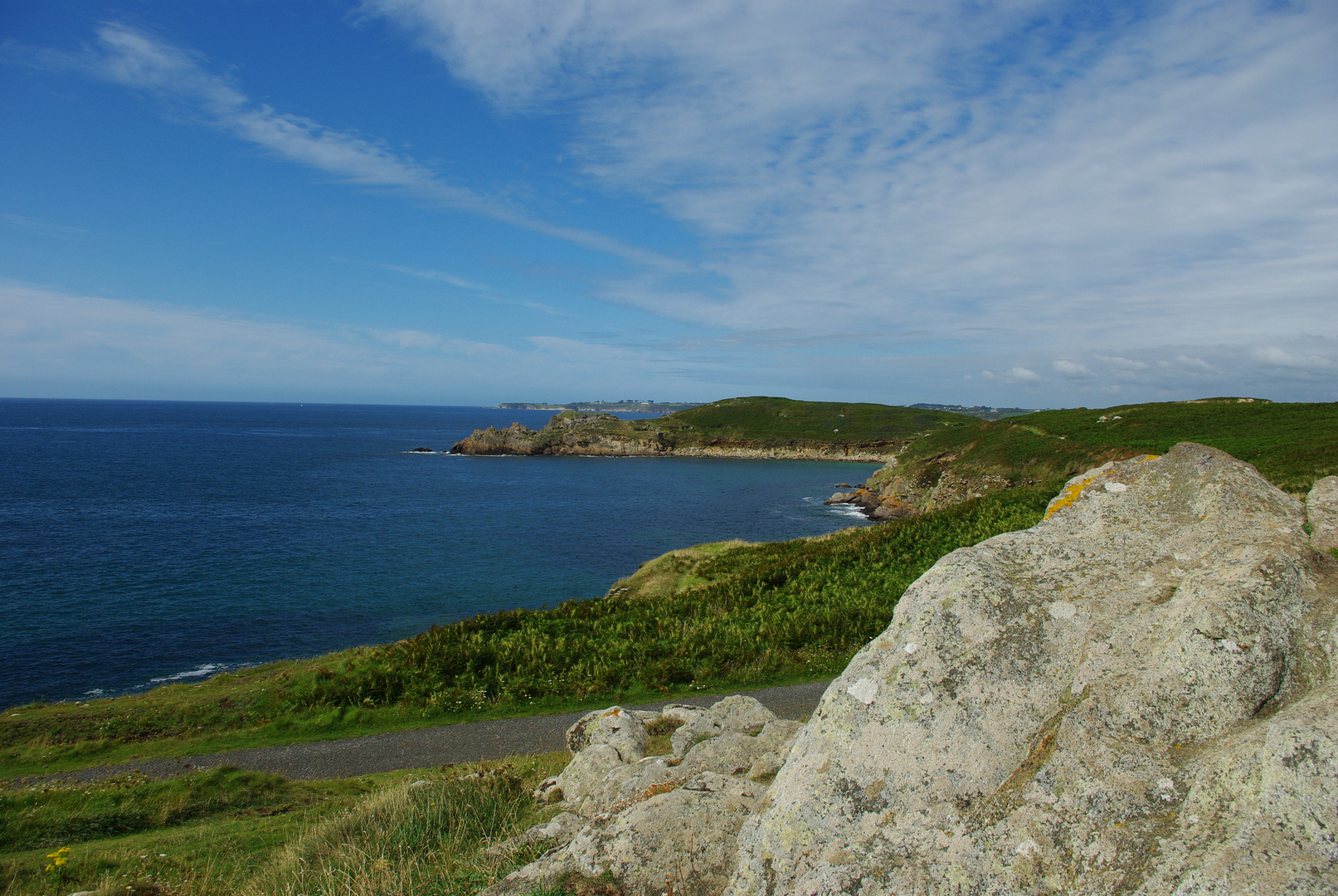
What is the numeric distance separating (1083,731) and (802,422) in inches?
6716

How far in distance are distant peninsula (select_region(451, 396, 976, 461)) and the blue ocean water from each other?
85.7 ft

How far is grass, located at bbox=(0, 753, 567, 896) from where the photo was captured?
7.09 m

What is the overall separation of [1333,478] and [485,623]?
22.0 meters

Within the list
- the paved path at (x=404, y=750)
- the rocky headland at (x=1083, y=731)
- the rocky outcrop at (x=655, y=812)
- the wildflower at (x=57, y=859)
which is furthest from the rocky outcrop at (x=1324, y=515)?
the wildflower at (x=57, y=859)

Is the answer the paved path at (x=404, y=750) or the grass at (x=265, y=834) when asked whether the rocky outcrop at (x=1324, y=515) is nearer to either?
the grass at (x=265, y=834)

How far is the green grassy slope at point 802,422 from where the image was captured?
155 m

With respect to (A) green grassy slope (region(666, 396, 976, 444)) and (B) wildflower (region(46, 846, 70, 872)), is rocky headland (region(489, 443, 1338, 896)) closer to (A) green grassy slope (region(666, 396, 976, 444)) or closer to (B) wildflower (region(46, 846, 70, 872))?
(B) wildflower (region(46, 846, 70, 872))

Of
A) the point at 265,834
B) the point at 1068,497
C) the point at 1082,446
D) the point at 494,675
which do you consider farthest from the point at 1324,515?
the point at 1082,446

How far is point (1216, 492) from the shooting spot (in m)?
5.53

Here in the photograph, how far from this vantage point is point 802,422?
172 metres

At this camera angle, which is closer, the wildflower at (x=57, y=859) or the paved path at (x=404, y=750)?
the wildflower at (x=57, y=859)

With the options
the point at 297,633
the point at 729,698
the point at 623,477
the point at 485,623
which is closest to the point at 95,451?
the point at 623,477

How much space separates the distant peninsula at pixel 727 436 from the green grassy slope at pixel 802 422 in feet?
0.69

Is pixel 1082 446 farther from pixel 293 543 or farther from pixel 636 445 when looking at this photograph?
pixel 636 445
